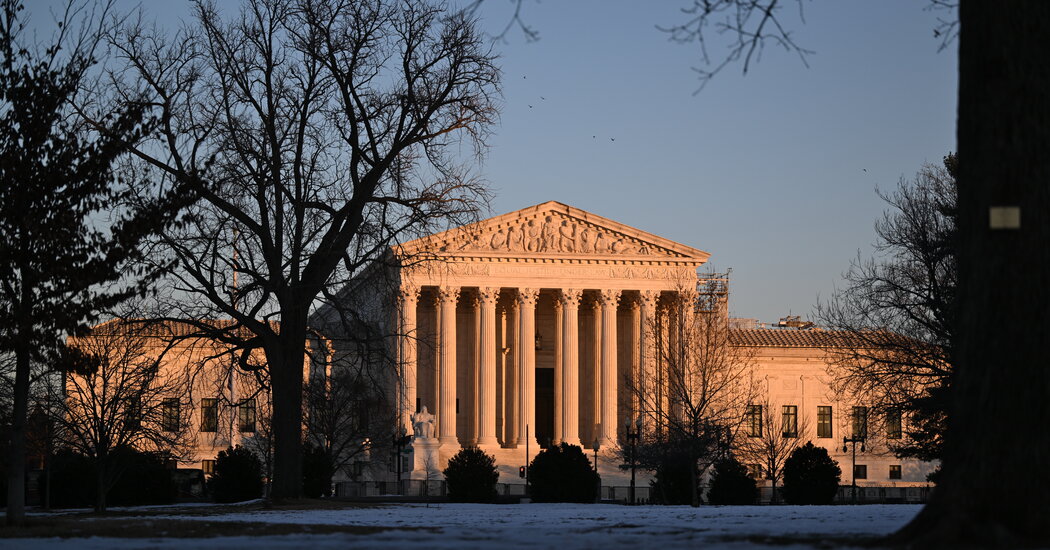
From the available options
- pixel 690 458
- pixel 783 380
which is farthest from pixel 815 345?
pixel 690 458

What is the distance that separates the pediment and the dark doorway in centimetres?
1171

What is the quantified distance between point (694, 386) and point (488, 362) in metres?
17.8

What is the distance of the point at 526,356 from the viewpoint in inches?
3140

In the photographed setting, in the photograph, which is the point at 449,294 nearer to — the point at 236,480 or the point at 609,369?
the point at 609,369

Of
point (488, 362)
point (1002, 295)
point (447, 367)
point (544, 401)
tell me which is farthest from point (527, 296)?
point (1002, 295)

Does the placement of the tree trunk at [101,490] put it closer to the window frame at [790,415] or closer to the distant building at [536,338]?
the distant building at [536,338]

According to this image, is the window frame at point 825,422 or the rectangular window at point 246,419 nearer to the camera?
the rectangular window at point 246,419

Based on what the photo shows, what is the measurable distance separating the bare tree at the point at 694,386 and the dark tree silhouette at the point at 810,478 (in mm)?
2726

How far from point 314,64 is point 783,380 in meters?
63.9

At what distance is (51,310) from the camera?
2033 centimetres

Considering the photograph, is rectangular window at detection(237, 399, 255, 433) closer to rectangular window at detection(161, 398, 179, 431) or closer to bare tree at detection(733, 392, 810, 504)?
rectangular window at detection(161, 398, 179, 431)

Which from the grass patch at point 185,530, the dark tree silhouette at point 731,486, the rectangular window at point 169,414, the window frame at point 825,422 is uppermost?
the rectangular window at point 169,414

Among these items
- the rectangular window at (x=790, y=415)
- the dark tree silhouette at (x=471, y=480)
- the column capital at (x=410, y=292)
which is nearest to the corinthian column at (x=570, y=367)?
the column capital at (x=410, y=292)

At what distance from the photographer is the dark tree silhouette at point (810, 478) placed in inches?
1917
